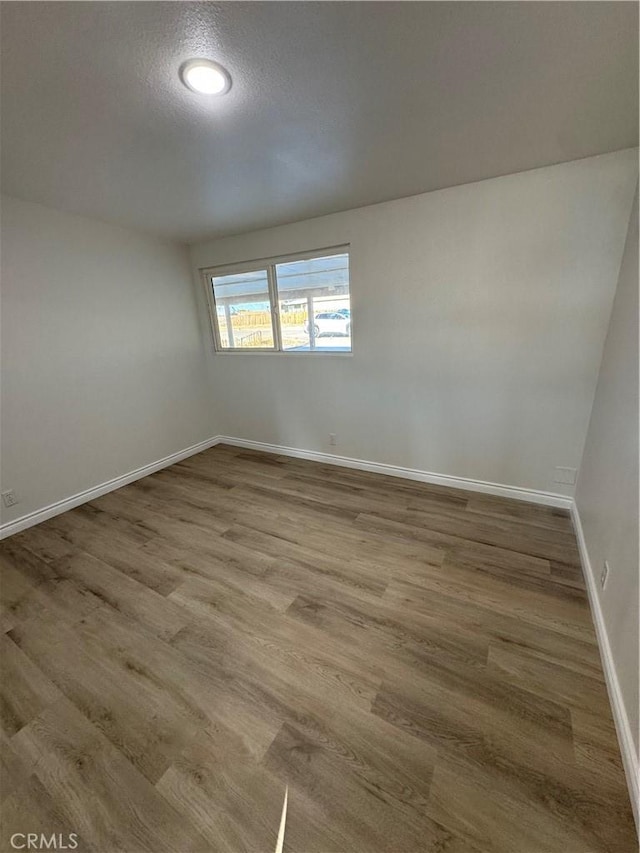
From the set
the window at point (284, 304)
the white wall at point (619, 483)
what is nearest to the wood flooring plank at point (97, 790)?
the white wall at point (619, 483)

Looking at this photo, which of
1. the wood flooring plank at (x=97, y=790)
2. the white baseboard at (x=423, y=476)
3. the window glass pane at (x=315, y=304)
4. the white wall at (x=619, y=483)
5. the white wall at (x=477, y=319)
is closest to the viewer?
the wood flooring plank at (x=97, y=790)

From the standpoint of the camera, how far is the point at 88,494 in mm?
2869

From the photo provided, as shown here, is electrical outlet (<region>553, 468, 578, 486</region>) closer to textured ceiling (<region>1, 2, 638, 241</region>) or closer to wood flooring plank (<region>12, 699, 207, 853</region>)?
textured ceiling (<region>1, 2, 638, 241</region>)

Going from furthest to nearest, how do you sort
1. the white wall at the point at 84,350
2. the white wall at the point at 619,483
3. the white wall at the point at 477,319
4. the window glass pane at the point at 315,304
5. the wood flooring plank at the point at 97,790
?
the window glass pane at the point at 315,304
the white wall at the point at 84,350
the white wall at the point at 477,319
the white wall at the point at 619,483
the wood flooring plank at the point at 97,790

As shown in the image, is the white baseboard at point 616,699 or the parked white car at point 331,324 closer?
the white baseboard at point 616,699

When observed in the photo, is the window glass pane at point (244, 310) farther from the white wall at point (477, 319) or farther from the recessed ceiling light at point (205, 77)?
the recessed ceiling light at point (205, 77)

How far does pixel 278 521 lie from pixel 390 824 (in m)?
1.67

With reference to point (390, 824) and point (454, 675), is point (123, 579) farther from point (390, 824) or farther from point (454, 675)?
point (454, 675)

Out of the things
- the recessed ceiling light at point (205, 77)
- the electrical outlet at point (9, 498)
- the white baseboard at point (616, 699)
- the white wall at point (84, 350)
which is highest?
the recessed ceiling light at point (205, 77)

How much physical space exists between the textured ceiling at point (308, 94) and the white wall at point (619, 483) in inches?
34.5

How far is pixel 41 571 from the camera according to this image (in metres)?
2.02

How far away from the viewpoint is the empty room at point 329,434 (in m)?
1.02

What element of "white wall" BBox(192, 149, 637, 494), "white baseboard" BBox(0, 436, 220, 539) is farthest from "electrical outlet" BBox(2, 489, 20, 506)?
"white wall" BBox(192, 149, 637, 494)

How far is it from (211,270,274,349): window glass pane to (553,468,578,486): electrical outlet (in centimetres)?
284
